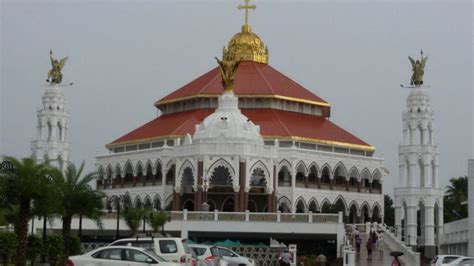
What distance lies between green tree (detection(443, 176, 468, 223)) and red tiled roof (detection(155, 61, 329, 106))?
15.8 meters

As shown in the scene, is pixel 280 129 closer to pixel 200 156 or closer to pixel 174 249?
pixel 200 156

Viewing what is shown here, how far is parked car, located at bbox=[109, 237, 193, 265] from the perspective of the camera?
103ft

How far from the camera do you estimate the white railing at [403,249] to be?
51188mm

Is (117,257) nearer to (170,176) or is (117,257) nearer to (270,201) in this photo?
(270,201)

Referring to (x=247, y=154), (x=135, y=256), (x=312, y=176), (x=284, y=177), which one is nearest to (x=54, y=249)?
(x=135, y=256)

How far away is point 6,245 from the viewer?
137 ft

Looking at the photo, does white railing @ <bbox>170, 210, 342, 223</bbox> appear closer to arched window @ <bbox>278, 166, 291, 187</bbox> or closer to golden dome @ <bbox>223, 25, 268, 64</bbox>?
arched window @ <bbox>278, 166, 291, 187</bbox>

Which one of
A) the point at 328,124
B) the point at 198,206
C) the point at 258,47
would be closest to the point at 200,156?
the point at 198,206

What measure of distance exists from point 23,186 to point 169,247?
788 cm

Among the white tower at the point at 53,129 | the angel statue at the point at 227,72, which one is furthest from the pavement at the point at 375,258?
the white tower at the point at 53,129

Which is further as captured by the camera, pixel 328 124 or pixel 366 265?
pixel 328 124

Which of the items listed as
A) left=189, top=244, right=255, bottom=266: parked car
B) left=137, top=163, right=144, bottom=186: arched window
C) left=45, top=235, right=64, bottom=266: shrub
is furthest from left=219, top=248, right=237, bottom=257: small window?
left=137, top=163, right=144, bottom=186: arched window

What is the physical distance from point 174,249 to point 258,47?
2607 inches

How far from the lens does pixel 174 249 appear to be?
104 feet
